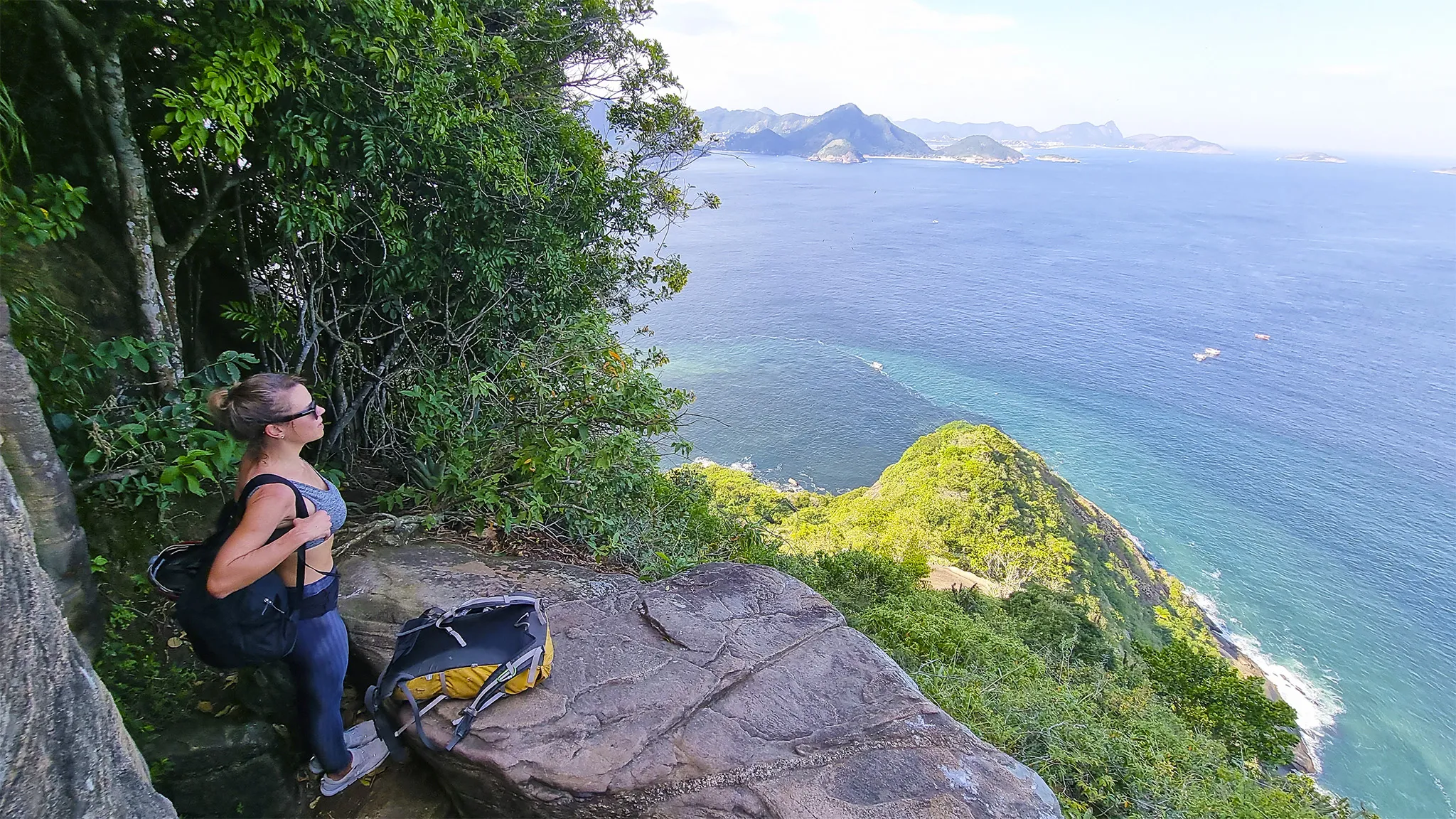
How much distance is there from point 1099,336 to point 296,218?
63.3 metres

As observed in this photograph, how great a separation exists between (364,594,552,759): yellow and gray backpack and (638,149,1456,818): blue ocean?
587 centimetres

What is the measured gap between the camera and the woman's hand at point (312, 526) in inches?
93.7

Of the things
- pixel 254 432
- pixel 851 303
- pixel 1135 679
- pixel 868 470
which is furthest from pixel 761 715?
pixel 851 303

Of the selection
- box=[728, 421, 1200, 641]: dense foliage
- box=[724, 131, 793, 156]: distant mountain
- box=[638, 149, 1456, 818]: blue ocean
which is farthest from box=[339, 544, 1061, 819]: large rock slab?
box=[724, 131, 793, 156]: distant mountain

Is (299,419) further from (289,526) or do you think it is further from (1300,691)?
(1300,691)

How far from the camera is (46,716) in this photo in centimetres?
178

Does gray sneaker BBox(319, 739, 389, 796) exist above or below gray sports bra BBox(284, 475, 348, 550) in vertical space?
below

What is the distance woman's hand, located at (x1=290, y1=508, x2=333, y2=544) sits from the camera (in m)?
2.38

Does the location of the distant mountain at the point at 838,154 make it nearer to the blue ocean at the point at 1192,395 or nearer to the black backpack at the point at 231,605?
the blue ocean at the point at 1192,395

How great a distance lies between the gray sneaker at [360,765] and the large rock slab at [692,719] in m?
0.33

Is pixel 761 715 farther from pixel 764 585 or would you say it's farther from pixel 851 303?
pixel 851 303

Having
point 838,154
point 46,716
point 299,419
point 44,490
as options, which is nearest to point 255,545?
point 299,419

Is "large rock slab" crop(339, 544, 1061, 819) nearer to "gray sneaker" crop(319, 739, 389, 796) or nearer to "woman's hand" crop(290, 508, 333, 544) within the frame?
"gray sneaker" crop(319, 739, 389, 796)

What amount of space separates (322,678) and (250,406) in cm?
122
